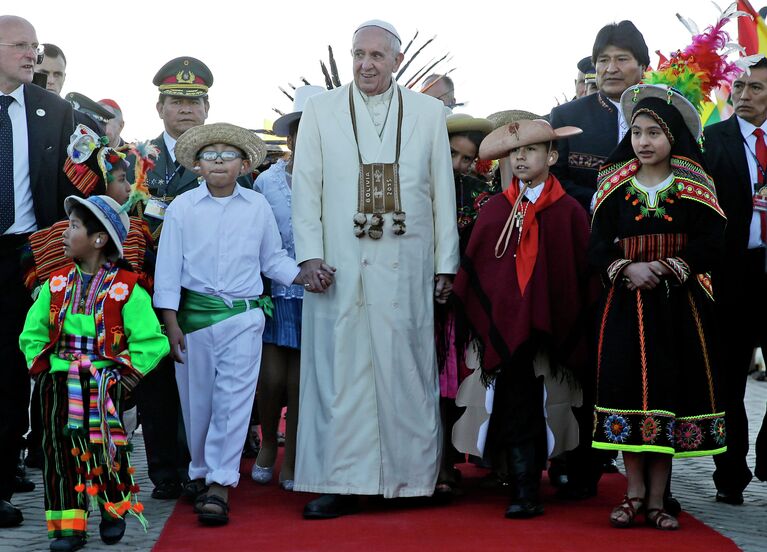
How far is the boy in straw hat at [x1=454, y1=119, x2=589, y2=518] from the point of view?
6094 mm

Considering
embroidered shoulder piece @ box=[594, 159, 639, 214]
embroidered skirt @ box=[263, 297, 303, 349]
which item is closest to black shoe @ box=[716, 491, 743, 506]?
embroidered shoulder piece @ box=[594, 159, 639, 214]

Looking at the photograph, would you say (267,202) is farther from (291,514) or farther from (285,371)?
(291,514)

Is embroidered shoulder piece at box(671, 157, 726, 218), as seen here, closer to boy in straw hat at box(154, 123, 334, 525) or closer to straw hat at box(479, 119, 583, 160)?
straw hat at box(479, 119, 583, 160)

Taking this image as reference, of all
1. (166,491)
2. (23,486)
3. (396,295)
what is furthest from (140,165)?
(23,486)

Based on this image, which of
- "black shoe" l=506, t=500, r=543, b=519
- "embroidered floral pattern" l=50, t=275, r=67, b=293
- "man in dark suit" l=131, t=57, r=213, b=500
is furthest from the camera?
"man in dark suit" l=131, t=57, r=213, b=500

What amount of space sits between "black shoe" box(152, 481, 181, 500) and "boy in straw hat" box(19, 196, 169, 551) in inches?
46.4

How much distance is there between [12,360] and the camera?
6.11m

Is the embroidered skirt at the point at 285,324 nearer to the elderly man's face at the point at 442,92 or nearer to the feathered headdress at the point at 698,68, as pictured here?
the feathered headdress at the point at 698,68

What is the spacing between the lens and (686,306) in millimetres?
5828

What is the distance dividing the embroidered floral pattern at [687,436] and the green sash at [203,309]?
217cm

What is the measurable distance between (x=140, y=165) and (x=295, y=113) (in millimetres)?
981

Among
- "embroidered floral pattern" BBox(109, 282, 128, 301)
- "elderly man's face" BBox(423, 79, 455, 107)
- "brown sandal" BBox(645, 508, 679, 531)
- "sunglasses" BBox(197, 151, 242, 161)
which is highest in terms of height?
"elderly man's face" BBox(423, 79, 455, 107)

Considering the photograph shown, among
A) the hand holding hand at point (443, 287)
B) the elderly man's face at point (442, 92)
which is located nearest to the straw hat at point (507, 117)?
the hand holding hand at point (443, 287)

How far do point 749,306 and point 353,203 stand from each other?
221cm
